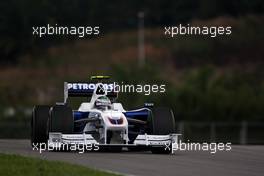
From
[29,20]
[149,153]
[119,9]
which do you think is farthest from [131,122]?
[119,9]

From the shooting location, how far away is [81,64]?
4212cm

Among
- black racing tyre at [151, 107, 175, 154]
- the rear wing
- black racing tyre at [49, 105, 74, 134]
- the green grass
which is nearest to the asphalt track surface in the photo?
black racing tyre at [151, 107, 175, 154]

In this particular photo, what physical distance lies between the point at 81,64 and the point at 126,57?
9.05 m

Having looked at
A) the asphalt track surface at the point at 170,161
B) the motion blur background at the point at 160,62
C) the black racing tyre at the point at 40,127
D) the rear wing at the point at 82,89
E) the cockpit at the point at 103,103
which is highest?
the motion blur background at the point at 160,62

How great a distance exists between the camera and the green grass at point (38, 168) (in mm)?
16359

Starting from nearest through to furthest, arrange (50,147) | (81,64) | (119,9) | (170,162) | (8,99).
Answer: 1. (170,162)
2. (50,147)
3. (81,64)
4. (119,9)
5. (8,99)

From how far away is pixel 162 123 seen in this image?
21891 millimetres

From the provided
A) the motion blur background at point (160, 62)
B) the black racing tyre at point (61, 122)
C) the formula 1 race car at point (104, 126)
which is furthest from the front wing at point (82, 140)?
the motion blur background at point (160, 62)

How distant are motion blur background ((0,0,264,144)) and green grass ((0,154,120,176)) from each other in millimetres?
21148

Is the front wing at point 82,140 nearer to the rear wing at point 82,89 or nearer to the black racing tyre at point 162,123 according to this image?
the black racing tyre at point 162,123

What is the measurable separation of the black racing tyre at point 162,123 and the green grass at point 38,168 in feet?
13.6

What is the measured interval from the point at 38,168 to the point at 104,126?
454 centimetres

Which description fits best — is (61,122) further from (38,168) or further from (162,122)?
(38,168)

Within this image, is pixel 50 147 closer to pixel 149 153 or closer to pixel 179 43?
pixel 149 153
